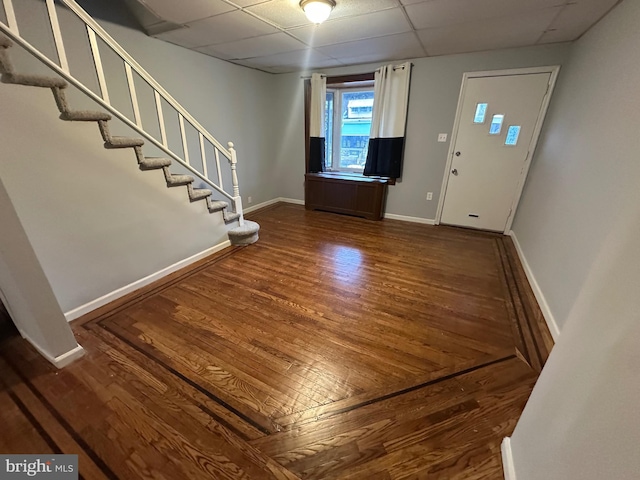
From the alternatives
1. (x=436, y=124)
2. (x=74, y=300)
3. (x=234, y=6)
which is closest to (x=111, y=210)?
(x=74, y=300)

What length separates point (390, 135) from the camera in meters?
3.91

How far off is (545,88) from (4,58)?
4.73m

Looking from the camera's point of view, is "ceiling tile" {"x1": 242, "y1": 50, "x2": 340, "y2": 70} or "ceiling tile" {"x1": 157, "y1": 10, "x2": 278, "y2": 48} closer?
"ceiling tile" {"x1": 157, "y1": 10, "x2": 278, "y2": 48}

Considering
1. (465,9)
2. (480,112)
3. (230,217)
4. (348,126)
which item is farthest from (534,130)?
(230,217)

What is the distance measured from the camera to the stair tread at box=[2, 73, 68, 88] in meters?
1.45

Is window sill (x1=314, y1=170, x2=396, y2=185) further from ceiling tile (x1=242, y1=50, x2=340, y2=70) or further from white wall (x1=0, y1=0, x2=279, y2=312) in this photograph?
white wall (x1=0, y1=0, x2=279, y2=312)

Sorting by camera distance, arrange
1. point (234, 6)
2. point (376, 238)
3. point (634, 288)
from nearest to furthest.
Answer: point (634, 288), point (234, 6), point (376, 238)

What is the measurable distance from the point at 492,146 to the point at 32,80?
4.44 m

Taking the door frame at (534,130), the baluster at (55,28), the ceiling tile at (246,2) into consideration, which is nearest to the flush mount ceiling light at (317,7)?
the ceiling tile at (246,2)

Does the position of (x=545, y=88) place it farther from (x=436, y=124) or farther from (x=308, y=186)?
(x=308, y=186)

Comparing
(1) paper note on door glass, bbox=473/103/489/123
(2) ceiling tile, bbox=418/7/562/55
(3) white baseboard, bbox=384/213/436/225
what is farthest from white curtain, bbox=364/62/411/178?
(1) paper note on door glass, bbox=473/103/489/123

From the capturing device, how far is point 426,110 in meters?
3.69

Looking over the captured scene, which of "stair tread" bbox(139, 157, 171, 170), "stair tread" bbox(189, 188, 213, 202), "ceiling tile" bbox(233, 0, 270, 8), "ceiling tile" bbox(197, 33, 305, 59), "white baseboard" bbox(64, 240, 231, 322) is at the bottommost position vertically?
"white baseboard" bbox(64, 240, 231, 322)

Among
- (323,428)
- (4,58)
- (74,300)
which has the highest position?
(4,58)
